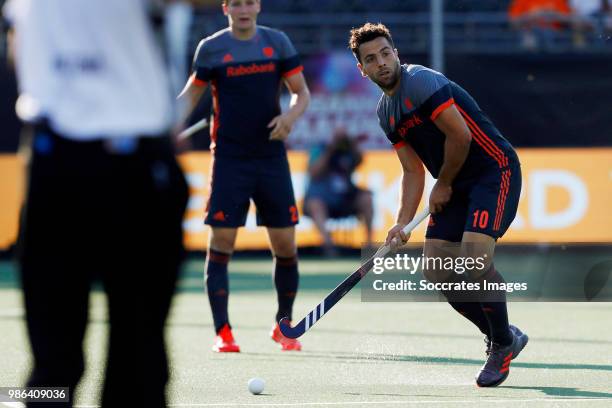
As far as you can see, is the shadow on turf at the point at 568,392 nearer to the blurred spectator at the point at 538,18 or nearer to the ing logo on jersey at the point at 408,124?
the ing logo on jersey at the point at 408,124

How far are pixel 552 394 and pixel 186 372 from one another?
174 cm

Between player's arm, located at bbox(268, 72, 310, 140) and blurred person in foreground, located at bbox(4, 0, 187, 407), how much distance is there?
398cm

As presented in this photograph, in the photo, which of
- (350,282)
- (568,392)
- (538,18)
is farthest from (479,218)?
(538,18)

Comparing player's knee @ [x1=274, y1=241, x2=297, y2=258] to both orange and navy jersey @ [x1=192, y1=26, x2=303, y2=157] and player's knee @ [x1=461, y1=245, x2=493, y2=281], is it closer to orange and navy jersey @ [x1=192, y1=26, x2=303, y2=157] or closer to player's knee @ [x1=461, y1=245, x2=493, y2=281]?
orange and navy jersey @ [x1=192, y1=26, x2=303, y2=157]

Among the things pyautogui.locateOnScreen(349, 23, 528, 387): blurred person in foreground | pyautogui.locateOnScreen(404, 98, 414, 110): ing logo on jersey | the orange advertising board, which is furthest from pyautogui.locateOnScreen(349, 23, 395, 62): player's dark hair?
the orange advertising board

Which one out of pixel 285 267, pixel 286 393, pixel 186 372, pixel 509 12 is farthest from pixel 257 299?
pixel 509 12

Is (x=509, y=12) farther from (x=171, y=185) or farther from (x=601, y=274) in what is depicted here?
(x=171, y=185)

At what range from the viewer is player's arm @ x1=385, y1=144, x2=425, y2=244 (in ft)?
20.3

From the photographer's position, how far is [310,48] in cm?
1512

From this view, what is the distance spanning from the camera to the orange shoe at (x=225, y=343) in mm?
7051

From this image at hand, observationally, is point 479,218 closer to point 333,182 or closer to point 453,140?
point 453,140

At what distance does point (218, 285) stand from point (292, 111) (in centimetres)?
102

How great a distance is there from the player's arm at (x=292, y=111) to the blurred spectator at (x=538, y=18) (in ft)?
26.6

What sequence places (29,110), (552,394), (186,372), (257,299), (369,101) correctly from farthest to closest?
(369,101) < (257,299) < (186,372) < (552,394) < (29,110)
